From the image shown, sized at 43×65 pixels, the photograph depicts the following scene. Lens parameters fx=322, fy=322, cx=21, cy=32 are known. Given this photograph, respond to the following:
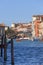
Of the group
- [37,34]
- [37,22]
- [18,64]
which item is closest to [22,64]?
[18,64]

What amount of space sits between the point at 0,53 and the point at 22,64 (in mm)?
9138

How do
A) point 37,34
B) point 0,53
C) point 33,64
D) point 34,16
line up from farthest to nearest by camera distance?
point 34,16
point 37,34
point 0,53
point 33,64

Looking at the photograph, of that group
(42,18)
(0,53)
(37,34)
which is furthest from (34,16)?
(0,53)

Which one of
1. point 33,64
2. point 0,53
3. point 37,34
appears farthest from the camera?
point 37,34

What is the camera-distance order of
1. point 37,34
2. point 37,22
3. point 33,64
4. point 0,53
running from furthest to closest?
point 37,22, point 37,34, point 0,53, point 33,64

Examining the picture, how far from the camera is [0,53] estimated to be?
108 feet

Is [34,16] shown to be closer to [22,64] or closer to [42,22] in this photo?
[42,22]

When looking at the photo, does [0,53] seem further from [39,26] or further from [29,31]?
[29,31]

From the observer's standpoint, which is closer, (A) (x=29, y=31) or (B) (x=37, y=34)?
(B) (x=37, y=34)

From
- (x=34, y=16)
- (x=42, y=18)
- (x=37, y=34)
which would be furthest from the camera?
(x=34, y=16)

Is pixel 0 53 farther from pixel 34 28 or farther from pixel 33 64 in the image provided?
pixel 34 28

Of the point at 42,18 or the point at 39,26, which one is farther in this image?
the point at 42,18

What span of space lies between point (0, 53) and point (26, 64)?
910 centimetres

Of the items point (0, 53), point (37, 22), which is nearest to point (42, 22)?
point (37, 22)
